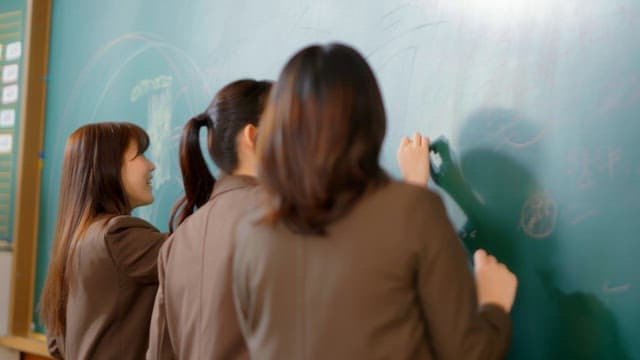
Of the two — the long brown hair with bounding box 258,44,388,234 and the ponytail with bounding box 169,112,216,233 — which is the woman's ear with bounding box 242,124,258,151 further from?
the long brown hair with bounding box 258,44,388,234

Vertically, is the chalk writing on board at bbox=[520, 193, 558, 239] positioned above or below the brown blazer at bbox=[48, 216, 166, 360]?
above

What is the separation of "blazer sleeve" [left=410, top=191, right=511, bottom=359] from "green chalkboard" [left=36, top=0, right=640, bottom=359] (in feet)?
1.46

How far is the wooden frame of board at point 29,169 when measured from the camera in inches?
106

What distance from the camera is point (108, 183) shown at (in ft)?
5.68

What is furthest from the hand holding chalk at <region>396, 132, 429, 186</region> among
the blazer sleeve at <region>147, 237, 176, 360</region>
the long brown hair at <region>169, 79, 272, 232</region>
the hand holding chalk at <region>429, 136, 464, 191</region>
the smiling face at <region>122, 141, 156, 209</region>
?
the smiling face at <region>122, 141, 156, 209</region>

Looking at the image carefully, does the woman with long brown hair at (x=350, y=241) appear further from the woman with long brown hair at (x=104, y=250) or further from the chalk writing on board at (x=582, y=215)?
the woman with long brown hair at (x=104, y=250)

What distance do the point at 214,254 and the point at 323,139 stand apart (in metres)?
0.39

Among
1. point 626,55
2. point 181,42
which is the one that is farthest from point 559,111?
point 181,42

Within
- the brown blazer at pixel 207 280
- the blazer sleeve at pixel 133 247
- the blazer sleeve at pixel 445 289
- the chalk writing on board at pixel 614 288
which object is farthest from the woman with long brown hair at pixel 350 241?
the blazer sleeve at pixel 133 247

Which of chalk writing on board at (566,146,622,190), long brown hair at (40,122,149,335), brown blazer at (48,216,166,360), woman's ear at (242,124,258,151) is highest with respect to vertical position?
chalk writing on board at (566,146,622,190)

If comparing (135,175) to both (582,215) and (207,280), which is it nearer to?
(207,280)

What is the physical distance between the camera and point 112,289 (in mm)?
1655

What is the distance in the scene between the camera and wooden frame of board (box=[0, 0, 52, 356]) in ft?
8.86

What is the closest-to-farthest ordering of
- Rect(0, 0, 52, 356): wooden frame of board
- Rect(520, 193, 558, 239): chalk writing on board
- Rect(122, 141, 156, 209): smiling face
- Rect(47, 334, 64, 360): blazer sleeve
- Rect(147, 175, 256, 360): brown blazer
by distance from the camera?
Rect(147, 175, 256, 360): brown blazer
Rect(520, 193, 558, 239): chalk writing on board
Rect(122, 141, 156, 209): smiling face
Rect(47, 334, 64, 360): blazer sleeve
Rect(0, 0, 52, 356): wooden frame of board
